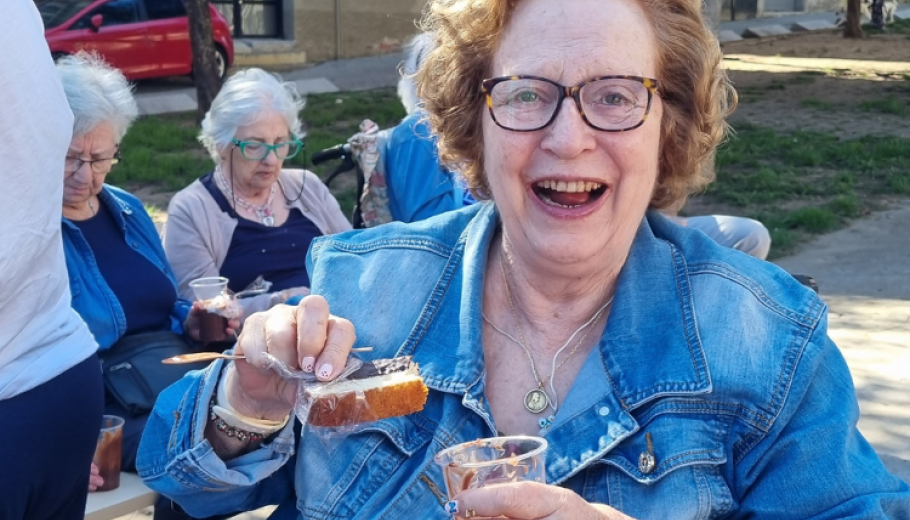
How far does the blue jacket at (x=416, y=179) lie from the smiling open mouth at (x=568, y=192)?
102 inches

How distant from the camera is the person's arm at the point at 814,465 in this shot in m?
1.82

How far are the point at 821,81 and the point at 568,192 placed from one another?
15944 millimetres

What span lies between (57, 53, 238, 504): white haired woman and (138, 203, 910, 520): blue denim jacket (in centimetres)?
127

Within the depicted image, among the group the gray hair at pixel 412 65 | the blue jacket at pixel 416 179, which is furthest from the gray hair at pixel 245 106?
the gray hair at pixel 412 65

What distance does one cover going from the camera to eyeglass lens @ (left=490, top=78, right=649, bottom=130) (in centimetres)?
196

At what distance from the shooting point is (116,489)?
2.92m

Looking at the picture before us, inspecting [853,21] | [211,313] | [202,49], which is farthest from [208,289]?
[853,21]

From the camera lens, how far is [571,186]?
1.98 m

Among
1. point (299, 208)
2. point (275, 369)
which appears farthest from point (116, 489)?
point (299, 208)

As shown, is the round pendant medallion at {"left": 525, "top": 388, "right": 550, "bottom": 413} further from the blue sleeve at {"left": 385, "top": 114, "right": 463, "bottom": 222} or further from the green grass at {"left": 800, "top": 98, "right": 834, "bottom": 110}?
the green grass at {"left": 800, "top": 98, "right": 834, "bottom": 110}

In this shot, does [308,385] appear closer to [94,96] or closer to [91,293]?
[91,293]

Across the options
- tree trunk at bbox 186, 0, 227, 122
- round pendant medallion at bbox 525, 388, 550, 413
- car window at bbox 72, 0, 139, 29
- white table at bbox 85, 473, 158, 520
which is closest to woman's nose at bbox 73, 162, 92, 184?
white table at bbox 85, 473, 158, 520

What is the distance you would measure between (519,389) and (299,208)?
2.98 meters

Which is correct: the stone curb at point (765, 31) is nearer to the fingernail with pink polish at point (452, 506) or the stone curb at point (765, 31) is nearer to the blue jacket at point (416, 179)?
the blue jacket at point (416, 179)
